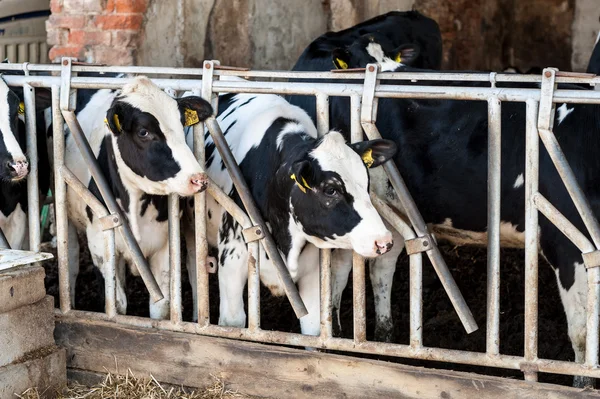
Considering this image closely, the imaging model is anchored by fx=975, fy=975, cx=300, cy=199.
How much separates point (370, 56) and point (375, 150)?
1753mm

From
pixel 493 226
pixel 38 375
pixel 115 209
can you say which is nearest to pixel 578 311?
pixel 493 226

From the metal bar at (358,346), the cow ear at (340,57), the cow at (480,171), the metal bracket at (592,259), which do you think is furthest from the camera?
the cow ear at (340,57)

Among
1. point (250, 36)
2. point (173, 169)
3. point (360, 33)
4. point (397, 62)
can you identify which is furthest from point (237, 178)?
point (250, 36)

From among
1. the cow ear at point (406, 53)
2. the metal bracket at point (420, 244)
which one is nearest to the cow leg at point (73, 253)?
the cow ear at point (406, 53)

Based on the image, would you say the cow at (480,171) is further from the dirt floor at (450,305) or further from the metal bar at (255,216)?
the metal bar at (255,216)

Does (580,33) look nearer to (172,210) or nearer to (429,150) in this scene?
(429,150)

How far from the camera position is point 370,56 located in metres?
5.69

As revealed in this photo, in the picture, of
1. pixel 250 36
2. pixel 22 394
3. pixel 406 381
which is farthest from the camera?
pixel 250 36

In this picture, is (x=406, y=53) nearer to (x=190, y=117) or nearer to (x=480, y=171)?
(x=480, y=171)

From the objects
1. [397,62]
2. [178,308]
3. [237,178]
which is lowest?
[178,308]

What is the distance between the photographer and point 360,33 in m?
7.25

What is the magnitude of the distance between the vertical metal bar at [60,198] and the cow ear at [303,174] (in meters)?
1.35

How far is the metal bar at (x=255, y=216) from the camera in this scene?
423cm

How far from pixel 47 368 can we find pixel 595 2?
1004 cm
